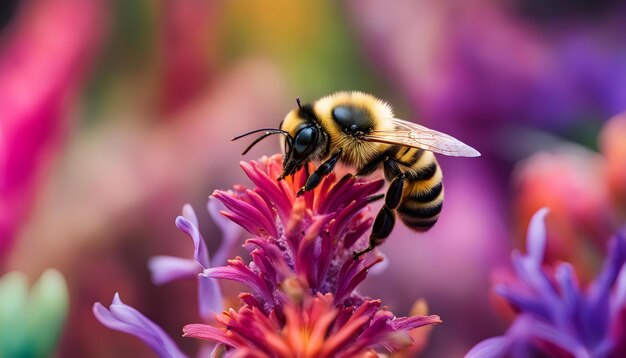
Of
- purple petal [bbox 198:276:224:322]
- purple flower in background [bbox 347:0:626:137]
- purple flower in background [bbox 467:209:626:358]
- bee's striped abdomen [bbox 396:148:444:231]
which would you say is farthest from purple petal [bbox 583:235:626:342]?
purple flower in background [bbox 347:0:626:137]

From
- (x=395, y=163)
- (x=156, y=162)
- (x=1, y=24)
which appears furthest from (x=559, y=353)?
(x=1, y=24)

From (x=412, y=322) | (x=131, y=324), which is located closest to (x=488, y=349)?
(x=412, y=322)

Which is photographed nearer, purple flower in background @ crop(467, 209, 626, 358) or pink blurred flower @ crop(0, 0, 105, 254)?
purple flower in background @ crop(467, 209, 626, 358)

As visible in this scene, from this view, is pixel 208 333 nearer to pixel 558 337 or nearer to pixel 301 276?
pixel 301 276

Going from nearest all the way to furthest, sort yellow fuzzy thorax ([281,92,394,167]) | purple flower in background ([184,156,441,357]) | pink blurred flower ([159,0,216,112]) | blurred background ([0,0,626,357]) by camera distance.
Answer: purple flower in background ([184,156,441,357]), yellow fuzzy thorax ([281,92,394,167]), blurred background ([0,0,626,357]), pink blurred flower ([159,0,216,112])

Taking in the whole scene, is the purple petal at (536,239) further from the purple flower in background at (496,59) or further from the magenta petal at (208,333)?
the purple flower in background at (496,59)

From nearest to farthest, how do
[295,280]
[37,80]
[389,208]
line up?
[295,280] → [389,208] → [37,80]

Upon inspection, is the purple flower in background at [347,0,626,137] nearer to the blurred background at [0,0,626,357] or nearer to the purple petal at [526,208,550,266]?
the blurred background at [0,0,626,357]
